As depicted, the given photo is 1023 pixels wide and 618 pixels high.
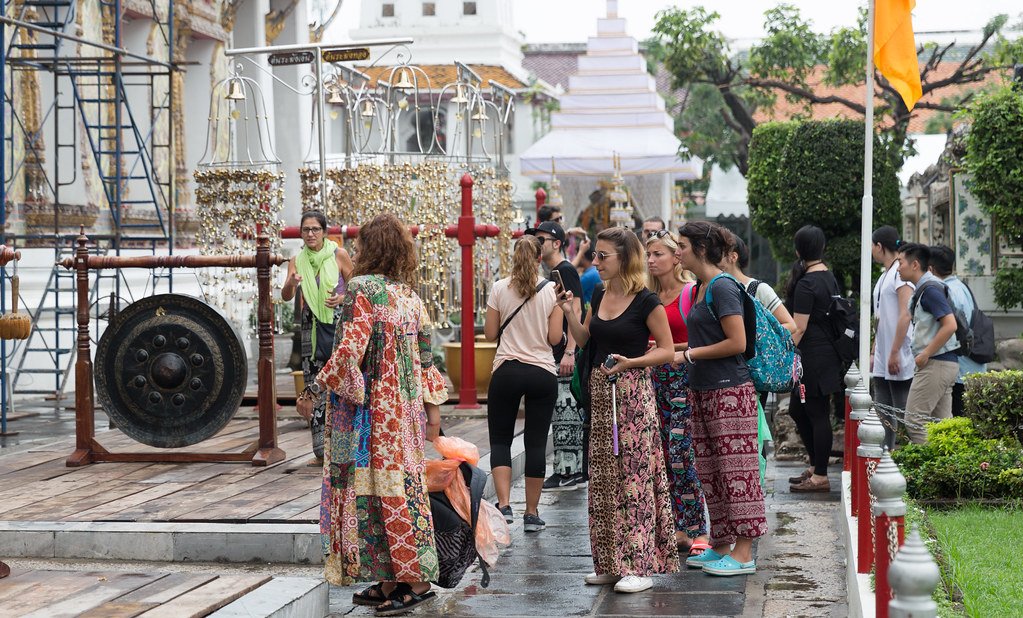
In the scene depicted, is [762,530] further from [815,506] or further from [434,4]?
[434,4]

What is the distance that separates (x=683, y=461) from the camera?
23.4 feet

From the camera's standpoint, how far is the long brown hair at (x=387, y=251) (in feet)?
19.6

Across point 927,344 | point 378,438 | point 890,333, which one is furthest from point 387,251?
point 890,333

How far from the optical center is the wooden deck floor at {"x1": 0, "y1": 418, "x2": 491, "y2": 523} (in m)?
7.21

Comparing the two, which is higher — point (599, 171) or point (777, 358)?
point (599, 171)

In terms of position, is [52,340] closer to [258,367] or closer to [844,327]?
[258,367]

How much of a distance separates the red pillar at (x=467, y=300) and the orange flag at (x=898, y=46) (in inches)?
156

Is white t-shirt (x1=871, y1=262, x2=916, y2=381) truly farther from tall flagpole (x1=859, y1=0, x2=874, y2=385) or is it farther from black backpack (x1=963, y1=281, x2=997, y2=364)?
tall flagpole (x1=859, y1=0, x2=874, y2=385)

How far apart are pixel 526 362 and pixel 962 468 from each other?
2575 millimetres

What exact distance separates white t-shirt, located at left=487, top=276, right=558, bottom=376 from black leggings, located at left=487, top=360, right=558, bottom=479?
0.05 meters

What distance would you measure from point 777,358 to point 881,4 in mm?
3333

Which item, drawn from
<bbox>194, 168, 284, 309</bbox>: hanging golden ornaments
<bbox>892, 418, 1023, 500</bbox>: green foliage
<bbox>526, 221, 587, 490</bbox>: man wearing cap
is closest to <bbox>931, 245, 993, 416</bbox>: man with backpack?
<bbox>892, 418, 1023, 500</bbox>: green foliage

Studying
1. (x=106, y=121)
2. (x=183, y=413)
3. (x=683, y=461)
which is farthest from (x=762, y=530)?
(x=106, y=121)

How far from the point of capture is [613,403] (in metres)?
6.34
